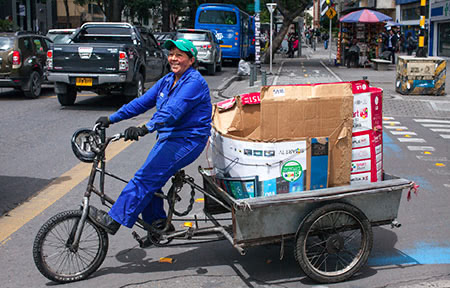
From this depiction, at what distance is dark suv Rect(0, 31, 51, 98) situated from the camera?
14.9m

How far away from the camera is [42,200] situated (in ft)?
21.0

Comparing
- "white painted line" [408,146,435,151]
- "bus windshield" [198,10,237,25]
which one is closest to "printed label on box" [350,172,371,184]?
"white painted line" [408,146,435,151]

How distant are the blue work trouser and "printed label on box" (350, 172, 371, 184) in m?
1.18

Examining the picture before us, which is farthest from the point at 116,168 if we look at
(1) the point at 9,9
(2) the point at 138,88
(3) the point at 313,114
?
(1) the point at 9,9

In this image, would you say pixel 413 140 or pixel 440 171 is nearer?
pixel 440 171

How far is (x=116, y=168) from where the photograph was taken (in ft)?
25.8

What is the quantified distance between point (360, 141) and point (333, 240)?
78 cm

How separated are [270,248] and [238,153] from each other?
1092 mm

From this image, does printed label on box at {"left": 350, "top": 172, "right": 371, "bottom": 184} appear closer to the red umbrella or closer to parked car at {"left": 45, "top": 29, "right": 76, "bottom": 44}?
parked car at {"left": 45, "top": 29, "right": 76, "bottom": 44}

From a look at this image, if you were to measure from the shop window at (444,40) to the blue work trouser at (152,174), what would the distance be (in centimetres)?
3387

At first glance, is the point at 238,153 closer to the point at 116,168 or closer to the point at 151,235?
the point at 151,235

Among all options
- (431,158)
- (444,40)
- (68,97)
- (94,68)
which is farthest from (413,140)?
(444,40)

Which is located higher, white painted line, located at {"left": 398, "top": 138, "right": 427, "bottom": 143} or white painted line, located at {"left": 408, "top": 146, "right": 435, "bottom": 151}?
white painted line, located at {"left": 398, "top": 138, "right": 427, "bottom": 143}

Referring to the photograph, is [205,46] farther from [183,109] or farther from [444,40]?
[183,109]
